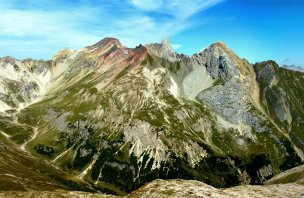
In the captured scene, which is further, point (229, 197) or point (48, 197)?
point (48, 197)

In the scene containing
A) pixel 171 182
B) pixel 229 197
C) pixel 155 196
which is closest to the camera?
pixel 229 197

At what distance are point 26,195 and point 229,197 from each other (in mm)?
96974

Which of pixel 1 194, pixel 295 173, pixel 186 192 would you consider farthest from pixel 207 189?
pixel 295 173

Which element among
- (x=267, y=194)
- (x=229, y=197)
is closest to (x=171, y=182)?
(x=229, y=197)

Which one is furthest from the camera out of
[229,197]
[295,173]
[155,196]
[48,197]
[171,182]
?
[295,173]

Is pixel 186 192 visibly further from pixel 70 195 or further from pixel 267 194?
pixel 70 195

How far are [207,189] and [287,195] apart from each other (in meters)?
22.9

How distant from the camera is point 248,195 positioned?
87.2 meters

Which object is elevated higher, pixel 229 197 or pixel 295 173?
pixel 295 173

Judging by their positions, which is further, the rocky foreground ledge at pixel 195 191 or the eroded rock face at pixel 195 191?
the rocky foreground ledge at pixel 195 191

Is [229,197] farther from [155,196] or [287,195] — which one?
[287,195]

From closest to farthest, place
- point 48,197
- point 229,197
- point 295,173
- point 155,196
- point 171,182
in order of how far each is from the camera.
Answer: point 229,197
point 155,196
point 171,182
point 48,197
point 295,173

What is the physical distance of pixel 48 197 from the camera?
145 metres

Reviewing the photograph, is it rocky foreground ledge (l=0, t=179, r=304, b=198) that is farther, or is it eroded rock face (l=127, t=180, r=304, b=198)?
rocky foreground ledge (l=0, t=179, r=304, b=198)
